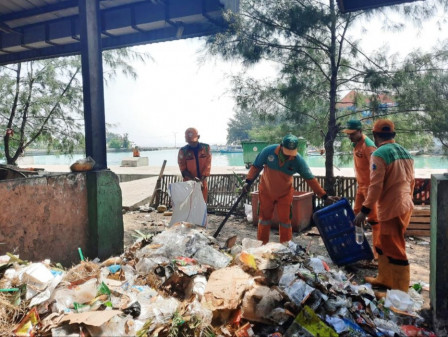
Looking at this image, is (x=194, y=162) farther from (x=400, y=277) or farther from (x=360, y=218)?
(x=400, y=277)

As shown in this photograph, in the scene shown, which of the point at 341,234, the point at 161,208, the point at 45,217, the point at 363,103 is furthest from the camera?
the point at 161,208

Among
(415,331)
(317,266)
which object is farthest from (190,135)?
(415,331)

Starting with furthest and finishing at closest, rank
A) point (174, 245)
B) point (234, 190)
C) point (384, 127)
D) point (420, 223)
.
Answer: point (234, 190) < point (420, 223) < point (174, 245) < point (384, 127)

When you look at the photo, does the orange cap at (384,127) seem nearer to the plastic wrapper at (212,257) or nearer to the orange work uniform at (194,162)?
the plastic wrapper at (212,257)

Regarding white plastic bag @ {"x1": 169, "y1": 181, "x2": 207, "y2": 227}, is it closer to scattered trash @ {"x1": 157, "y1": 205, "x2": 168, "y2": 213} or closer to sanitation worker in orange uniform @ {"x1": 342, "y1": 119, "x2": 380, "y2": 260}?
sanitation worker in orange uniform @ {"x1": 342, "y1": 119, "x2": 380, "y2": 260}

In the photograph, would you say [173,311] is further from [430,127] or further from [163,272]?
[430,127]

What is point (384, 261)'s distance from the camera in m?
3.57

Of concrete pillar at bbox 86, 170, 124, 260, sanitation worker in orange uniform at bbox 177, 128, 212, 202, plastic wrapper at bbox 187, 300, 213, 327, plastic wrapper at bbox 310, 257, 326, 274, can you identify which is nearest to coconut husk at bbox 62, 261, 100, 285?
concrete pillar at bbox 86, 170, 124, 260

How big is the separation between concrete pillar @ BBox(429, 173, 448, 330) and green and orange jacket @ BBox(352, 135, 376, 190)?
171cm

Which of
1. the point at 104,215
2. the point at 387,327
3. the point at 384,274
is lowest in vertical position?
the point at 387,327

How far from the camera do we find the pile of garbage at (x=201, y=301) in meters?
2.49

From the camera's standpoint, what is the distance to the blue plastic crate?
409 cm

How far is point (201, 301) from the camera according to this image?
2918 mm

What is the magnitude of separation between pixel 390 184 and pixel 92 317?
2.98 m
